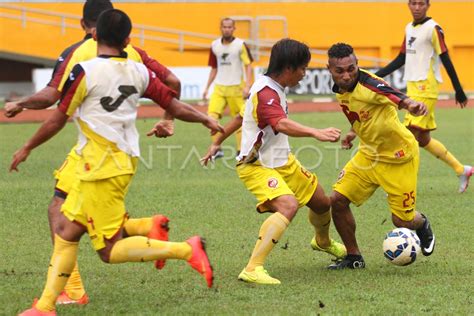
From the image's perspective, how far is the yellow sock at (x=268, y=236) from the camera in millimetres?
7797

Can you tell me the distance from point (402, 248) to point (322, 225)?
0.78 meters

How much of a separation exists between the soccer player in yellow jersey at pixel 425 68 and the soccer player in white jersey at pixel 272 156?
16.2 ft

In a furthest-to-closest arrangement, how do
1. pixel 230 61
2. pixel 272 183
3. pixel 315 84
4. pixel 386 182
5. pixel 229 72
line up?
1. pixel 315 84
2. pixel 230 61
3. pixel 229 72
4. pixel 386 182
5. pixel 272 183

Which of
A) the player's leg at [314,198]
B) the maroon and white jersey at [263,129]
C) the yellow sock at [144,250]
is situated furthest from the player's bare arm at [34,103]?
the player's leg at [314,198]

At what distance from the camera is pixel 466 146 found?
61.6ft

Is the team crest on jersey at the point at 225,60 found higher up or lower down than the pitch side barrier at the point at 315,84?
higher up

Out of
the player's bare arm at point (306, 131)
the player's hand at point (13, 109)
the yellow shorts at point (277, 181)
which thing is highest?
the player's hand at point (13, 109)

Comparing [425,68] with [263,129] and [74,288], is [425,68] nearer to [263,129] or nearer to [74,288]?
[263,129]

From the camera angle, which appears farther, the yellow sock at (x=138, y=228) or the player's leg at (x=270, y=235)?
the player's leg at (x=270, y=235)

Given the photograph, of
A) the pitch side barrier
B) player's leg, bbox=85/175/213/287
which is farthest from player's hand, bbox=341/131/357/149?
the pitch side barrier

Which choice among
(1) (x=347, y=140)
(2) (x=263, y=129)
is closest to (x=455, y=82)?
(1) (x=347, y=140)

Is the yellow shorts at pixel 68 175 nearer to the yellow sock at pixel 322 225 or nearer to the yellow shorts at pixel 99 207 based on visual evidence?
the yellow shorts at pixel 99 207

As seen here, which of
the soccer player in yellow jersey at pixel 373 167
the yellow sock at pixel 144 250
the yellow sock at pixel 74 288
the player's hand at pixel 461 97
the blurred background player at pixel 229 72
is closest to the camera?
the yellow sock at pixel 144 250

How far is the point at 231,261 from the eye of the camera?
28.6 feet
